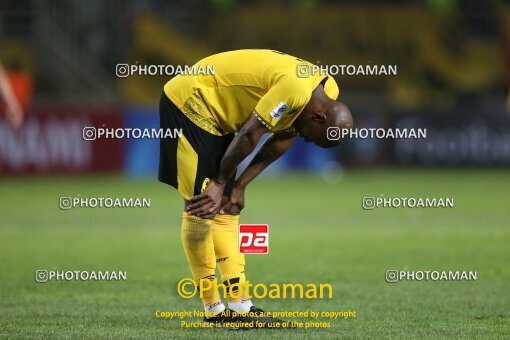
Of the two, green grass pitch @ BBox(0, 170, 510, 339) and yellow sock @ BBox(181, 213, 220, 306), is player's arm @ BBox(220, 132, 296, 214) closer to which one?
yellow sock @ BBox(181, 213, 220, 306)

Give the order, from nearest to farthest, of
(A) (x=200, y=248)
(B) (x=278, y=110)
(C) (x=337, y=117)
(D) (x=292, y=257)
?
(B) (x=278, y=110) → (C) (x=337, y=117) → (A) (x=200, y=248) → (D) (x=292, y=257)

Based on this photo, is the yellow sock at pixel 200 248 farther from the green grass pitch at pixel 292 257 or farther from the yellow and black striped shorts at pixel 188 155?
the green grass pitch at pixel 292 257

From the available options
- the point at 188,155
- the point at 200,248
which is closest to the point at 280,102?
the point at 188,155

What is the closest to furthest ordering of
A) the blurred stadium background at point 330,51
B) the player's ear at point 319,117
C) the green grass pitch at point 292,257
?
1. the player's ear at point 319,117
2. the green grass pitch at point 292,257
3. the blurred stadium background at point 330,51

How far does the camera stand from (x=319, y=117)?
252 inches

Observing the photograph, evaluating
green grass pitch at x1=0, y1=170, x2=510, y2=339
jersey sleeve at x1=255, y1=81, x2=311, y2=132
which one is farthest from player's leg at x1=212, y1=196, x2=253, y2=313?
jersey sleeve at x1=255, y1=81, x2=311, y2=132

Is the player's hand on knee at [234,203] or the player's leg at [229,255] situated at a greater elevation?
the player's hand on knee at [234,203]

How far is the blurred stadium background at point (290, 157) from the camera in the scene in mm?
9492

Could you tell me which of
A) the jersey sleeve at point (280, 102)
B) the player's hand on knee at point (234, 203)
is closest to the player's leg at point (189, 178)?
the player's hand on knee at point (234, 203)

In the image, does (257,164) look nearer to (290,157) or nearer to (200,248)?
(200,248)

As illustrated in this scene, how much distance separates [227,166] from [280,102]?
566 millimetres

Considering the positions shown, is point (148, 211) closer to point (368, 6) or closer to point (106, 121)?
point (106, 121)

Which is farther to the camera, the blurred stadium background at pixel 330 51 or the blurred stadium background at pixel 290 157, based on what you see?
the blurred stadium background at pixel 330 51

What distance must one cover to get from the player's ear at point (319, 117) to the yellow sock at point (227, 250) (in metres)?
0.98
